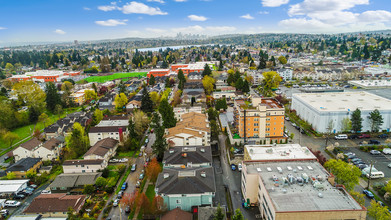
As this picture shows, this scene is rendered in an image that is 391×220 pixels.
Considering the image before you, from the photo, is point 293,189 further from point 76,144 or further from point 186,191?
point 76,144

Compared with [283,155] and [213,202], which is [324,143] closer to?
[283,155]

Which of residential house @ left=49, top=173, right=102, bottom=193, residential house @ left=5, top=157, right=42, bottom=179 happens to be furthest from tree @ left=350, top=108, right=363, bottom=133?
residential house @ left=5, top=157, right=42, bottom=179

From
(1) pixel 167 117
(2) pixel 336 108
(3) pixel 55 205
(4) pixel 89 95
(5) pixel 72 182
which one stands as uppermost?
(2) pixel 336 108

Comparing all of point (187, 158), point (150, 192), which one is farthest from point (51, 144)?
point (187, 158)

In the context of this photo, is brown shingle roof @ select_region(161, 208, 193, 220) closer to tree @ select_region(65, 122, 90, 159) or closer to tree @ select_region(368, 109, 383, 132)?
tree @ select_region(65, 122, 90, 159)

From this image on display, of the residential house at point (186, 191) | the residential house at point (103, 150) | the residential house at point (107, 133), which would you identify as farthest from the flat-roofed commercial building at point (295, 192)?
the residential house at point (107, 133)

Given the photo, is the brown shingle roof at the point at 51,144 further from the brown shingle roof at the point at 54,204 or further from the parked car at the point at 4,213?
the brown shingle roof at the point at 54,204

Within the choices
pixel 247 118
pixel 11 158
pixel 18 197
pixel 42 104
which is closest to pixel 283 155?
pixel 247 118
